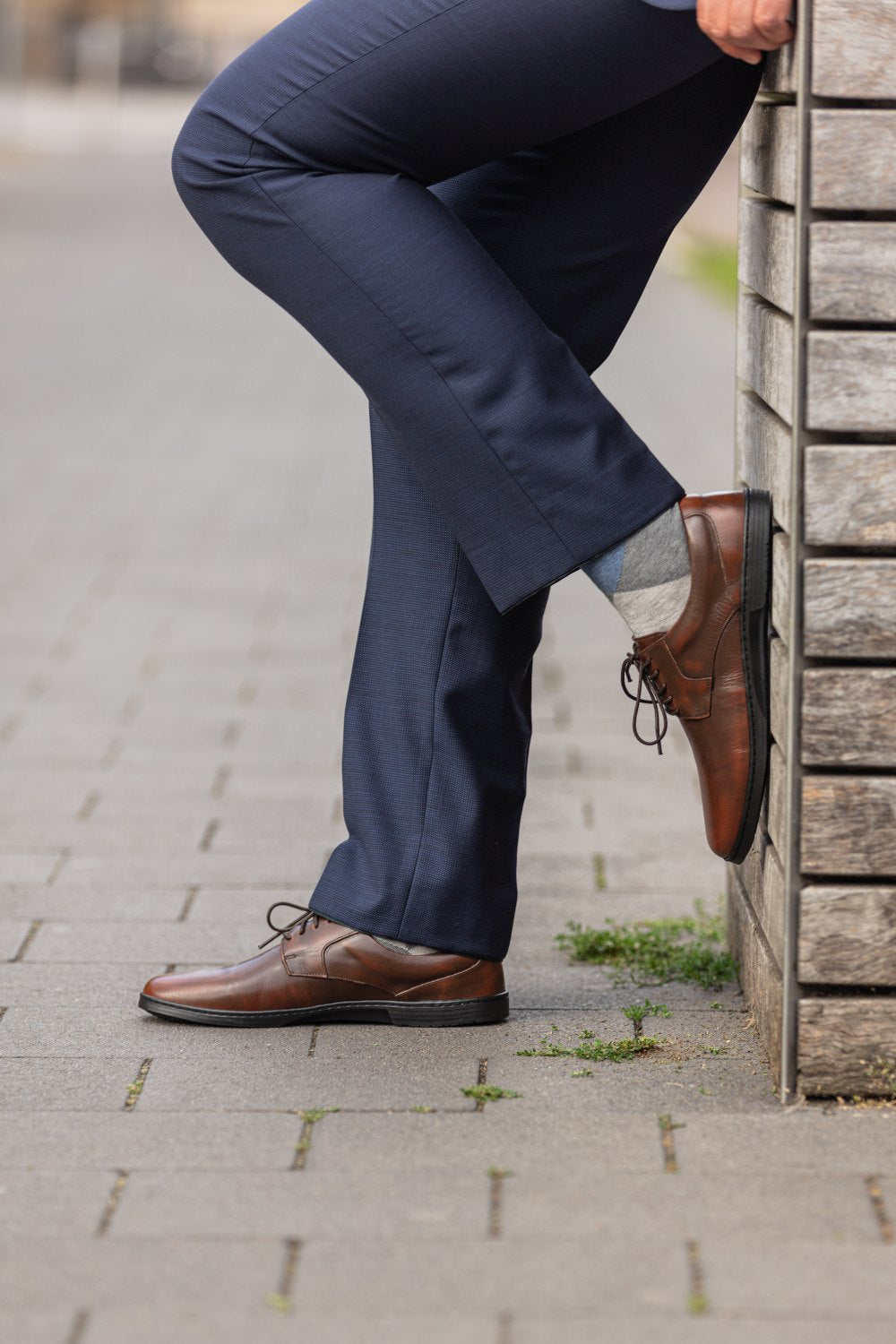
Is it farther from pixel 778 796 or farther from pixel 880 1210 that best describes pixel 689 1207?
pixel 778 796

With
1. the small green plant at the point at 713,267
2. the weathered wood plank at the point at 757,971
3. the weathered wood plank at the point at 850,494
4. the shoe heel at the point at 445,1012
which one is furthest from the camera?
the small green plant at the point at 713,267

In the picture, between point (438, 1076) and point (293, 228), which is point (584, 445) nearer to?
point (293, 228)

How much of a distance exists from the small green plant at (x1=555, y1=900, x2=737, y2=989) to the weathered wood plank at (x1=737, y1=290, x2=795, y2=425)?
91cm

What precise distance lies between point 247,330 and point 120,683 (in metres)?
8.31

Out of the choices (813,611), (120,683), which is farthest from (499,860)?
(120,683)

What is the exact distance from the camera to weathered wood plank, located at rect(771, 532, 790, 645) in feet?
7.49

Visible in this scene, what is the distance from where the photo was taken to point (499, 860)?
2.62 meters

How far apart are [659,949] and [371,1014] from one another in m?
0.56

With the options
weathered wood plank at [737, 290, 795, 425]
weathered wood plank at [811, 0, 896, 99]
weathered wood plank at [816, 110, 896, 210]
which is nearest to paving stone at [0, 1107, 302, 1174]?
weathered wood plank at [737, 290, 795, 425]

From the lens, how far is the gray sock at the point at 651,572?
92.0 inches

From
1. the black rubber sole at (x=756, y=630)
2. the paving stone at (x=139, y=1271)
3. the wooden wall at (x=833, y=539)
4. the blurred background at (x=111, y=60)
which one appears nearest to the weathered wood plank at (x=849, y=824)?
the wooden wall at (x=833, y=539)

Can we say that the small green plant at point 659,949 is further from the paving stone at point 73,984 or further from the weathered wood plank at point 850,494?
the weathered wood plank at point 850,494

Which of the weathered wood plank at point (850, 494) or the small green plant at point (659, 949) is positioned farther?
Result: the small green plant at point (659, 949)

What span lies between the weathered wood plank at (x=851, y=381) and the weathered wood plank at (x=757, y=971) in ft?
2.38
